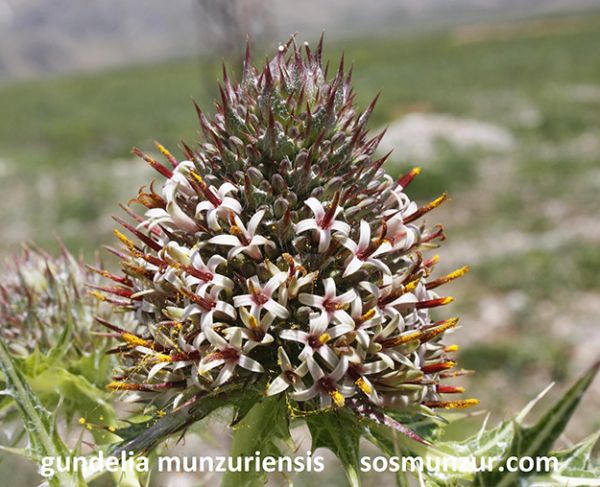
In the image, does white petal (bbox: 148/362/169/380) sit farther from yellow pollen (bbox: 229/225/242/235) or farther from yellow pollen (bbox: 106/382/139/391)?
yellow pollen (bbox: 229/225/242/235)

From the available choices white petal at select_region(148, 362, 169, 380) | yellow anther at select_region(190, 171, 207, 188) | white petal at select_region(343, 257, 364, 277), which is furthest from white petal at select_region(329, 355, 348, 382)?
yellow anther at select_region(190, 171, 207, 188)

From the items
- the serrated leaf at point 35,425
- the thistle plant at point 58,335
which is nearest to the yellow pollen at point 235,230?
the thistle plant at point 58,335

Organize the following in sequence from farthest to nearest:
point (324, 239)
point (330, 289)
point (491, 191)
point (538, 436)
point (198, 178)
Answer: point (491, 191)
point (198, 178)
point (324, 239)
point (330, 289)
point (538, 436)

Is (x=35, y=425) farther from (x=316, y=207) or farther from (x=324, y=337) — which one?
(x=316, y=207)

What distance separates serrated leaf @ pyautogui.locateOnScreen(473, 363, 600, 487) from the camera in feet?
7.78

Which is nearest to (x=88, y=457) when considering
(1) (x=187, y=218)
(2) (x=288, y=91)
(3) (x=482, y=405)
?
(1) (x=187, y=218)

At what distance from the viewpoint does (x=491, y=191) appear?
24.5m

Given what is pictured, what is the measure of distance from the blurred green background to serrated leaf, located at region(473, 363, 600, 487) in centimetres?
222

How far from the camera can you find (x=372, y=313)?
3139 millimetres

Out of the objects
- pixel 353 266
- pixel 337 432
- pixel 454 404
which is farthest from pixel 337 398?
pixel 454 404

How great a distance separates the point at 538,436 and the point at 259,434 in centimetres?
132

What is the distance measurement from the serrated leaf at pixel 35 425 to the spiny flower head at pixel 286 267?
348 millimetres

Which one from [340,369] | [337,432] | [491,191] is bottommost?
[337,432]

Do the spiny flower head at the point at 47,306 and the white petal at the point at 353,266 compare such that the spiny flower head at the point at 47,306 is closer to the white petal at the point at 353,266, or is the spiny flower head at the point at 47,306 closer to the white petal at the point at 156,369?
the white petal at the point at 156,369
